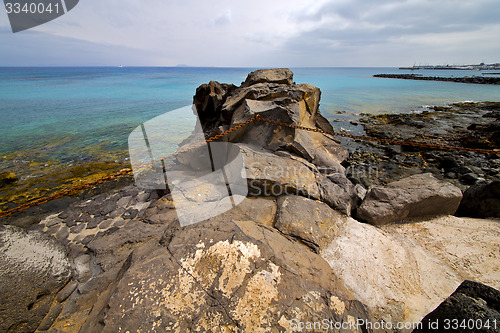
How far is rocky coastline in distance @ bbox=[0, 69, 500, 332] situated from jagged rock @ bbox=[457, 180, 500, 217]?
0.02 metres

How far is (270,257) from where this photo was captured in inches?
99.8

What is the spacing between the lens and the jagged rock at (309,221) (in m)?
3.53

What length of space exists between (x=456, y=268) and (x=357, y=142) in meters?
10.3

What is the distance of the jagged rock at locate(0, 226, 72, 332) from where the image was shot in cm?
282

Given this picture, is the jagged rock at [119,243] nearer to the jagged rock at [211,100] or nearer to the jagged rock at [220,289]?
the jagged rock at [220,289]

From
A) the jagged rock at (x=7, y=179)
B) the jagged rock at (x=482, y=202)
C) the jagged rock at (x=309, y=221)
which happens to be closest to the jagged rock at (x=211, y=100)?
the jagged rock at (x=309, y=221)

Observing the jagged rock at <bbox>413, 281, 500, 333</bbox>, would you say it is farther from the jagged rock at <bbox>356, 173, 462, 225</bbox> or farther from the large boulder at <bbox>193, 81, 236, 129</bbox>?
the large boulder at <bbox>193, 81, 236, 129</bbox>

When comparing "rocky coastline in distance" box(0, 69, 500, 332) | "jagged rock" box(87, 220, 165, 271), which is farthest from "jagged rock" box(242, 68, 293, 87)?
"jagged rock" box(87, 220, 165, 271)

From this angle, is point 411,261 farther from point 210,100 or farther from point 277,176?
point 210,100

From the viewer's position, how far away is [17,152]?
463 inches

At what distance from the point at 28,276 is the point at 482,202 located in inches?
339

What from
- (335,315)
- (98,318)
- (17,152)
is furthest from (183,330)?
(17,152)

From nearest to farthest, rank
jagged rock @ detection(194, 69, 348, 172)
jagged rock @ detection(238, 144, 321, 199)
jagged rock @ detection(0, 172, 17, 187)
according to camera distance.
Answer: jagged rock @ detection(238, 144, 321, 199), jagged rock @ detection(194, 69, 348, 172), jagged rock @ detection(0, 172, 17, 187)

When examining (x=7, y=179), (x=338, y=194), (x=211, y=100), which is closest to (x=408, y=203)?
(x=338, y=194)
